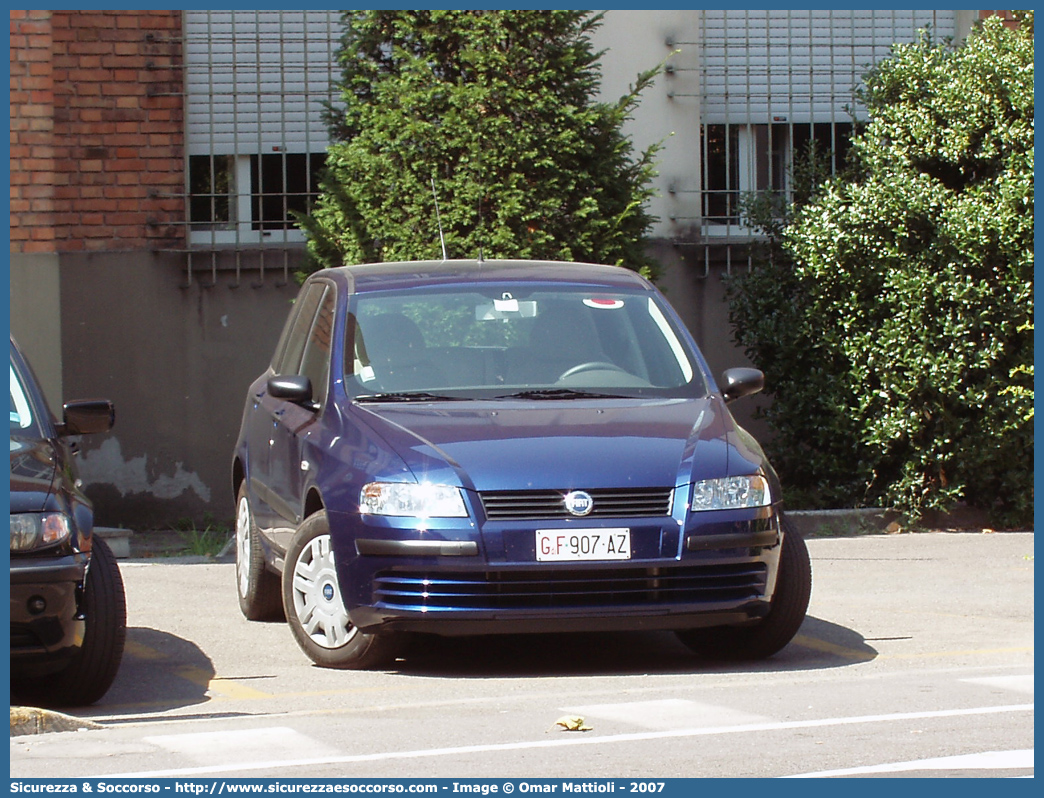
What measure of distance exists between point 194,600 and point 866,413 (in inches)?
223

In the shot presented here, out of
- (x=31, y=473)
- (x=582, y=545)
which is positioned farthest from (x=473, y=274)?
(x=31, y=473)

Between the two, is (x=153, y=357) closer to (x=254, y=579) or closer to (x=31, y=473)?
(x=254, y=579)

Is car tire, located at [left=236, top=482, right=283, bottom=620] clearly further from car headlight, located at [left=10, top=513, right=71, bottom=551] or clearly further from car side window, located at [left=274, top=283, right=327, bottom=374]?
car headlight, located at [left=10, top=513, right=71, bottom=551]

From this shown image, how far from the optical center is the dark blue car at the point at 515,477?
6867 millimetres

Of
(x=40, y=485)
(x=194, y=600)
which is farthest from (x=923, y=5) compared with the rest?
(x=40, y=485)

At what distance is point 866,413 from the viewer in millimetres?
13078

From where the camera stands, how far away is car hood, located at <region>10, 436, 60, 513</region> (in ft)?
20.7

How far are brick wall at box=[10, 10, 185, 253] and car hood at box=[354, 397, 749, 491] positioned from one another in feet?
25.3

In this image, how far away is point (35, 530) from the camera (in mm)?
6266

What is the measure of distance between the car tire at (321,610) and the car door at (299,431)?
30 cm

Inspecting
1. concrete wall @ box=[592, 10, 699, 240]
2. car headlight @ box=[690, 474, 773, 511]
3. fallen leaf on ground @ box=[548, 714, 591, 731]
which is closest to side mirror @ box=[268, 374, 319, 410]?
car headlight @ box=[690, 474, 773, 511]

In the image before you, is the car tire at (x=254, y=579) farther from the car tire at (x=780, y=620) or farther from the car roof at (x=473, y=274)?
the car tire at (x=780, y=620)

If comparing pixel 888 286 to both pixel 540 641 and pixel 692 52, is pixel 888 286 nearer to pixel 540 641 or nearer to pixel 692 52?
pixel 692 52

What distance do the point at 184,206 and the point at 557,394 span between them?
780cm
